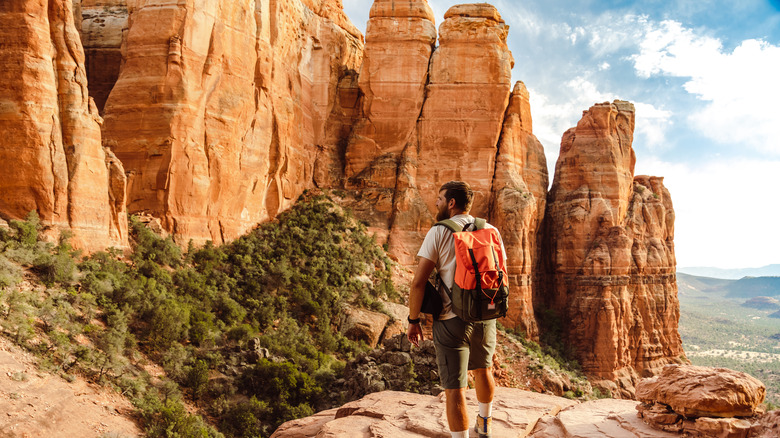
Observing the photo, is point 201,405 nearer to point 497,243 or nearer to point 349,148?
point 497,243

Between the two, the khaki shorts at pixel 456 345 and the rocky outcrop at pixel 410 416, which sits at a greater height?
the khaki shorts at pixel 456 345

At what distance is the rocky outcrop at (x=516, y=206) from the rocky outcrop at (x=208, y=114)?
12411 millimetres

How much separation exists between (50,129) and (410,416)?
1311 centimetres

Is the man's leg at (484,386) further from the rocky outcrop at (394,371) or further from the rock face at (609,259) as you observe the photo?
the rock face at (609,259)

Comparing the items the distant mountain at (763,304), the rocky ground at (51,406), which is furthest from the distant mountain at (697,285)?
the rocky ground at (51,406)

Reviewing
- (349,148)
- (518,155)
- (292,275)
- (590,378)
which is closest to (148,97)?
(292,275)

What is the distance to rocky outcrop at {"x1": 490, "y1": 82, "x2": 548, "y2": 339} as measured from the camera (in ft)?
96.3

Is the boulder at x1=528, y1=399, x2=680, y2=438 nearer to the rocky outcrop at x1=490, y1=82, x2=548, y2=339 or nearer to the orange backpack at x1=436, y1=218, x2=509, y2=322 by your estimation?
the orange backpack at x1=436, y1=218, x2=509, y2=322

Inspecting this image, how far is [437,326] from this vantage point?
4.88 m

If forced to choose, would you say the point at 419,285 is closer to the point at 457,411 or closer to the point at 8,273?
the point at 457,411

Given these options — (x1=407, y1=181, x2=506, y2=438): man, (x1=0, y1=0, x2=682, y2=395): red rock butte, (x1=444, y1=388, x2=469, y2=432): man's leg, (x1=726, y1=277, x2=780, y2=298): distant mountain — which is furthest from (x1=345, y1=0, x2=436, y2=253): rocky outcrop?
(x1=726, y1=277, x2=780, y2=298): distant mountain

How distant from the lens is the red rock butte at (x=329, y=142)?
14.2 m

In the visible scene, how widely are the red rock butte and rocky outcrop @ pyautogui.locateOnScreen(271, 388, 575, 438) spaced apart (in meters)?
10.9

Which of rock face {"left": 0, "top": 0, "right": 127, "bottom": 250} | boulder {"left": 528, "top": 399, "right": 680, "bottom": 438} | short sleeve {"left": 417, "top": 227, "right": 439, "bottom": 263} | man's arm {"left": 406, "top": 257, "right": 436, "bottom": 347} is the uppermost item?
rock face {"left": 0, "top": 0, "right": 127, "bottom": 250}
